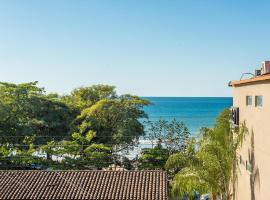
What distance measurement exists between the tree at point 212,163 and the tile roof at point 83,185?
51.1 inches

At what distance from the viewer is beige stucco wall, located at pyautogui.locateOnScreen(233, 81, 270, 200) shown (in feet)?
43.7

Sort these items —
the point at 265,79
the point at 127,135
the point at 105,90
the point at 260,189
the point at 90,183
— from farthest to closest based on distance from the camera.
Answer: the point at 105,90 < the point at 127,135 < the point at 90,183 < the point at 260,189 < the point at 265,79

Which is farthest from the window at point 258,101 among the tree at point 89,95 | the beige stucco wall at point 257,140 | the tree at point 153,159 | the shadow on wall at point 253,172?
the tree at point 89,95

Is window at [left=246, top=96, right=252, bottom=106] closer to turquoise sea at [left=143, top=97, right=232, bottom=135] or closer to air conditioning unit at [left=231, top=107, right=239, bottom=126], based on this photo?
air conditioning unit at [left=231, top=107, right=239, bottom=126]

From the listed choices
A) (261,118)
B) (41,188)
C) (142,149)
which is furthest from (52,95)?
(261,118)

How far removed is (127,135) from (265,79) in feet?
57.7

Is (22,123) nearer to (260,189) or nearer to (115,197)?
(115,197)

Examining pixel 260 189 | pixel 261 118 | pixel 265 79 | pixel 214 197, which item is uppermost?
pixel 265 79

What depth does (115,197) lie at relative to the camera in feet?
57.3

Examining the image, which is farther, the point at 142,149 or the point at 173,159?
the point at 142,149

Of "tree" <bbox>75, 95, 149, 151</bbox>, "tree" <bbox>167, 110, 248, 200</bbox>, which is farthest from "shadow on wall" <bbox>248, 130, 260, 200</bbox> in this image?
"tree" <bbox>75, 95, 149, 151</bbox>

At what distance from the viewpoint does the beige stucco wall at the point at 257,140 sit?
13321mm

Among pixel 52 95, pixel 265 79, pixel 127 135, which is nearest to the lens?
pixel 265 79

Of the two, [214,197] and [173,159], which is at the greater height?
[173,159]
